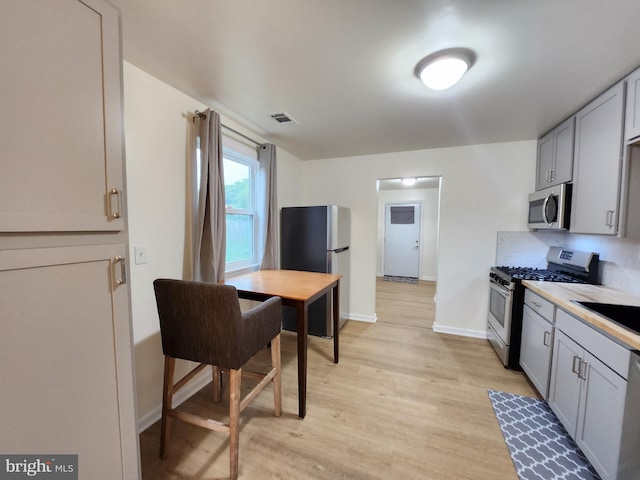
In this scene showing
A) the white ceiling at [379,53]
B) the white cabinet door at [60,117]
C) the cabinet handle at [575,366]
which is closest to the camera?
the white cabinet door at [60,117]

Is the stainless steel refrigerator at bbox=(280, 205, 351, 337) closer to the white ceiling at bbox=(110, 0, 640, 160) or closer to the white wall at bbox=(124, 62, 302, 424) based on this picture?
the white ceiling at bbox=(110, 0, 640, 160)

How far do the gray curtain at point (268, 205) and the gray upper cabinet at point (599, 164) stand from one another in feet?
8.98

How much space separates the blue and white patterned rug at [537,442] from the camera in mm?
1426

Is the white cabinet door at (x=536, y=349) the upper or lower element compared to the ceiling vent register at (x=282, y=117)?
lower

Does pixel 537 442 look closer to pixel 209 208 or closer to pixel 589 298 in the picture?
pixel 589 298

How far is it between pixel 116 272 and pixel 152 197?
96 centimetres

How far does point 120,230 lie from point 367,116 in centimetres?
209

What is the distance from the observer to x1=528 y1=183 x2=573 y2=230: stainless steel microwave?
7.15 feet

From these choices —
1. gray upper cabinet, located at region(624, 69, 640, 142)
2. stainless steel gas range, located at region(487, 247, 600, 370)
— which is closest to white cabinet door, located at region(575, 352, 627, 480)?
stainless steel gas range, located at region(487, 247, 600, 370)

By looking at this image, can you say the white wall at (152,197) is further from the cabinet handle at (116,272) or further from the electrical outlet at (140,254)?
the cabinet handle at (116,272)

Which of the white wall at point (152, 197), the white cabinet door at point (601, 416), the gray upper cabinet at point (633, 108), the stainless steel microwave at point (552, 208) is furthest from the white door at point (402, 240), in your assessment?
the white wall at point (152, 197)

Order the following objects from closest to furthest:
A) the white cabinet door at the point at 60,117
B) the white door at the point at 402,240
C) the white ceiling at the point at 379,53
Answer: the white cabinet door at the point at 60,117 → the white ceiling at the point at 379,53 → the white door at the point at 402,240

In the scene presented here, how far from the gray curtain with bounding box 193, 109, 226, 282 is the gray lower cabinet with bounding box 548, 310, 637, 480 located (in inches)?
96.5

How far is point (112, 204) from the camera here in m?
0.95
